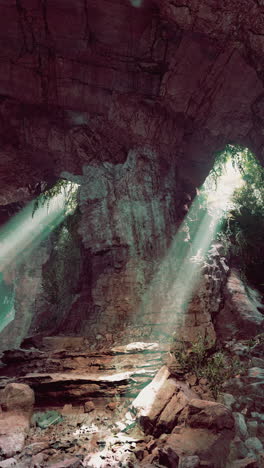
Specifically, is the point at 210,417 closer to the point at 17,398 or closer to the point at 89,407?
the point at 89,407

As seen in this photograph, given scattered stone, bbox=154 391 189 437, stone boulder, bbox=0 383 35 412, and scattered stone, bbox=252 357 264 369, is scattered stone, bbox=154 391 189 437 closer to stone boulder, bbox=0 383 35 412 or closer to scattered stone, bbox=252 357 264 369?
scattered stone, bbox=252 357 264 369

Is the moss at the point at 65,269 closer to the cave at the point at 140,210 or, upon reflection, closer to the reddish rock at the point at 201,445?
the cave at the point at 140,210

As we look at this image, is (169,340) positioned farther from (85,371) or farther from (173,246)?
(173,246)

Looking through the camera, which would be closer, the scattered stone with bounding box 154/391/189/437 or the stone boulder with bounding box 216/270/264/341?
the scattered stone with bounding box 154/391/189/437

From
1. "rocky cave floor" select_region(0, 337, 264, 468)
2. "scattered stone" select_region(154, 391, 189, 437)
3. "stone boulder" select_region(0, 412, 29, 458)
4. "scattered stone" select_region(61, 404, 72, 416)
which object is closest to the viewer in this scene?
"rocky cave floor" select_region(0, 337, 264, 468)

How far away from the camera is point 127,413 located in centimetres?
343

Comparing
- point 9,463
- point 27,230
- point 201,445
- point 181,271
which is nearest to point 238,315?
point 181,271

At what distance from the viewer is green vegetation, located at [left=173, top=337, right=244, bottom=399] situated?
12.8 ft

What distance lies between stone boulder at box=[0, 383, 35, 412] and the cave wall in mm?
2253

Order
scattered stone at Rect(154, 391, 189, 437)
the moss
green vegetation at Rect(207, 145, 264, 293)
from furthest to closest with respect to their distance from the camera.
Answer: the moss < green vegetation at Rect(207, 145, 264, 293) < scattered stone at Rect(154, 391, 189, 437)

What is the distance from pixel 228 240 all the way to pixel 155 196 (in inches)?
95.4

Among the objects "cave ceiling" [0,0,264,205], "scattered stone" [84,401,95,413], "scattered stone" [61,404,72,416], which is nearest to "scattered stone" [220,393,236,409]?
"scattered stone" [84,401,95,413]

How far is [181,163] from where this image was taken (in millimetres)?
8023

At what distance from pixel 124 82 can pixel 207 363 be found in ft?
21.5
